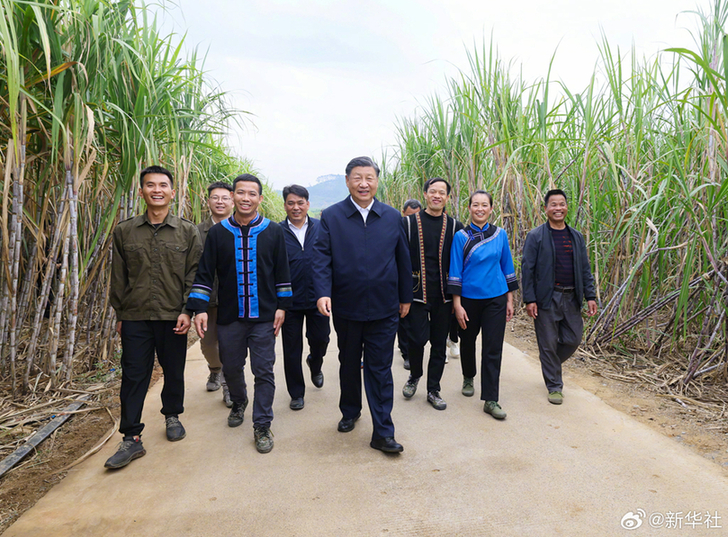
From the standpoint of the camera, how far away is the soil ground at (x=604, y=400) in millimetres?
2168

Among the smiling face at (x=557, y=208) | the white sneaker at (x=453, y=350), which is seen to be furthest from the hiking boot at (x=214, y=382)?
the smiling face at (x=557, y=208)

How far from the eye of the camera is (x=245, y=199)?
8.73 feet

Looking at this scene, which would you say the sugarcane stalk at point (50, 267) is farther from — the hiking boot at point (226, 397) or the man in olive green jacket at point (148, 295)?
the hiking boot at point (226, 397)

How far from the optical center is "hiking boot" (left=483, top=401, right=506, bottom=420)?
291cm

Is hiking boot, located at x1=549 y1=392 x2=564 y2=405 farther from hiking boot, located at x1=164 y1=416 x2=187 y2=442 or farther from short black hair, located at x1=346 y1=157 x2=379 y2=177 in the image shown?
hiking boot, located at x1=164 y1=416 x2=187 y2=442

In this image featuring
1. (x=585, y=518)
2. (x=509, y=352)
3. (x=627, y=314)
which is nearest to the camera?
(x=585, y=518)

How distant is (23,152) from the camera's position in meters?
2.46

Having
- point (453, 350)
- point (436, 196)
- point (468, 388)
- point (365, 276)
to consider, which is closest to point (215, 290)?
point (365, 276)

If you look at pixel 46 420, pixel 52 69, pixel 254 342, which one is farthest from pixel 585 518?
pixel 52 69

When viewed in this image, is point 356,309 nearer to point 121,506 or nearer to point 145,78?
point 121,506

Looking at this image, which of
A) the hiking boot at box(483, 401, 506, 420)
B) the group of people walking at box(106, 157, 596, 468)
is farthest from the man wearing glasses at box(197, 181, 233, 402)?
the hiking boot at box(483, 401, 506, 420)

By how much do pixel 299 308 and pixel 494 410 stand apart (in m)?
Result: 1.48

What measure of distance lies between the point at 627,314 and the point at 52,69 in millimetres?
4598

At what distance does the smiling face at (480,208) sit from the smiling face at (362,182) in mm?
871
